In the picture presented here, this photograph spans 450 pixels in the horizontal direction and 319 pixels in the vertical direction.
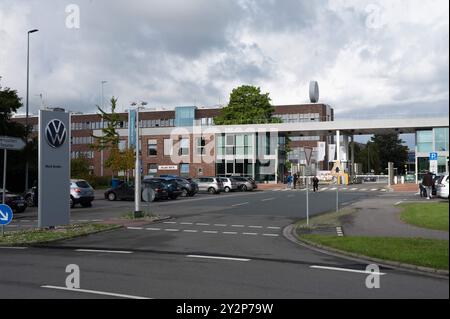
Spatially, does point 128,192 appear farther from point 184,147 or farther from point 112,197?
point 184,147

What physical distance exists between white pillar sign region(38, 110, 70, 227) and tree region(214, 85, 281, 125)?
58622 mm

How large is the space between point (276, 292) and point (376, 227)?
402 inches

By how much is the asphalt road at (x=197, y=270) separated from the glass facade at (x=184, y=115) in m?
90.3

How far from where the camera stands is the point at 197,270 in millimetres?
10117

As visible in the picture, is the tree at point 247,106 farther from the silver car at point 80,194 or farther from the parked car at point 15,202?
the parked car at point 15,202

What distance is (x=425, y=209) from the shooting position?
866 inches

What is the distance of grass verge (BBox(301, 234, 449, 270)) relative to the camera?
1073 cm

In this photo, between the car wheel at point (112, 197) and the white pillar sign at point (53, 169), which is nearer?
the white pillar sign at point (53, 169)

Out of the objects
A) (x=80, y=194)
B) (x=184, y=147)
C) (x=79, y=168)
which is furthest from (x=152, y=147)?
(x=80, y=194)

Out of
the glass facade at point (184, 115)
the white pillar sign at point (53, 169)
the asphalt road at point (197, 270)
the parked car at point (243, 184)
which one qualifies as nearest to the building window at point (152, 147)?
the parked car at point (243, 184)

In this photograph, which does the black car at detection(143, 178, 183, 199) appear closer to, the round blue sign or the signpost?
the signpost

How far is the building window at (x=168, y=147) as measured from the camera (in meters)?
74.2
